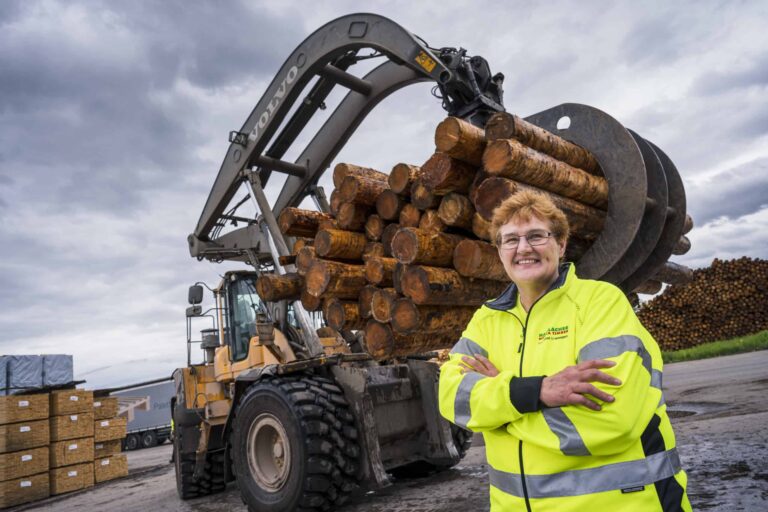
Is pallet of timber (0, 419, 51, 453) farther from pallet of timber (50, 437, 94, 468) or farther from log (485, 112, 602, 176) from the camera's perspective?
log (485, 112, 602, 176)

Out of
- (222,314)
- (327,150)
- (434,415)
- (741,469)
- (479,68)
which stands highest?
(327,150)

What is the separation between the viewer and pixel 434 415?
5.21 m

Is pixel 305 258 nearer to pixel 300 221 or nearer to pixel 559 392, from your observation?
pixel 300 221

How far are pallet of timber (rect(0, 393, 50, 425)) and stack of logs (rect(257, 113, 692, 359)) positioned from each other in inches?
363

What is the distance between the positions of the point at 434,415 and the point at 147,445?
18146 millimetres

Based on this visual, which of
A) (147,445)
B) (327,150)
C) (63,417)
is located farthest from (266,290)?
(147,445)

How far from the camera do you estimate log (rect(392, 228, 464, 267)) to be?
3.41 m

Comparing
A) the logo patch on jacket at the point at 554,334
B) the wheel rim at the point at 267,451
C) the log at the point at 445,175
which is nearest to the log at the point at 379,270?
the log at the point at 445,175

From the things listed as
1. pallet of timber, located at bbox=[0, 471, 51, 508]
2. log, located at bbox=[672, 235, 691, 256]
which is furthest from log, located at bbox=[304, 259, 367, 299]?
pallet of timber, located at bbox=[0, 471, 51, 508]

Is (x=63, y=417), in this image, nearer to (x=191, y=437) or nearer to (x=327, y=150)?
(x=191, y=437)

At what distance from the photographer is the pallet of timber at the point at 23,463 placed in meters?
10.3

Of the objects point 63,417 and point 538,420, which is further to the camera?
point 63,417

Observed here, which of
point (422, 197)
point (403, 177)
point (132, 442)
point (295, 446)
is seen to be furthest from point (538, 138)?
point (132, 442)

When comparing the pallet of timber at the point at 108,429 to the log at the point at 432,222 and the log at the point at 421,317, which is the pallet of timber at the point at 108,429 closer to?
the log at the point at 421,317
